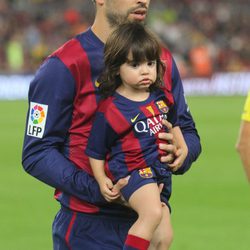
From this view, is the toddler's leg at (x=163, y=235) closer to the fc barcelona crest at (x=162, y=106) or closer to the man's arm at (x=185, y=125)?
the man's arm at (x=185, y=125)

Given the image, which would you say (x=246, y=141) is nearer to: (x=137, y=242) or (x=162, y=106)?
(x=162, y=106)

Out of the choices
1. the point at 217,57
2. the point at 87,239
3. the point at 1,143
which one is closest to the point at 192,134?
the point at 87,239

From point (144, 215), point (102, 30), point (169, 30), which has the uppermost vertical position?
point (102, 30)

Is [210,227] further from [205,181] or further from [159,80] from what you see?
[159,80]

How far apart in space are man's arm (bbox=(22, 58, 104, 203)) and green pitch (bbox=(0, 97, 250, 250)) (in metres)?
4.15

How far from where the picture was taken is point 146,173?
4.42 meters

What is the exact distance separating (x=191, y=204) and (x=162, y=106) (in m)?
6.61

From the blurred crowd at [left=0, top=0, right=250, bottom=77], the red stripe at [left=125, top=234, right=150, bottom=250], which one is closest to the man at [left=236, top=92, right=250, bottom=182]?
A: the red stripe at [left=125, top=234, right=150, bottom=250]

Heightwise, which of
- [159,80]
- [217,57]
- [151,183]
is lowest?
[217,57]

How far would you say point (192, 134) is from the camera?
4871 mm

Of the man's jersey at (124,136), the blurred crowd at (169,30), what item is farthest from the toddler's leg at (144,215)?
the blurred crowd at (169,30)

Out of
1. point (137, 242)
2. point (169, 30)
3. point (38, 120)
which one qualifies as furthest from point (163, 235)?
point (169, 30)

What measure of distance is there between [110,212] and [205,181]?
8.19 meters

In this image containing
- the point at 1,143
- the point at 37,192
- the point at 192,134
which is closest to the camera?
the point at 192,134
